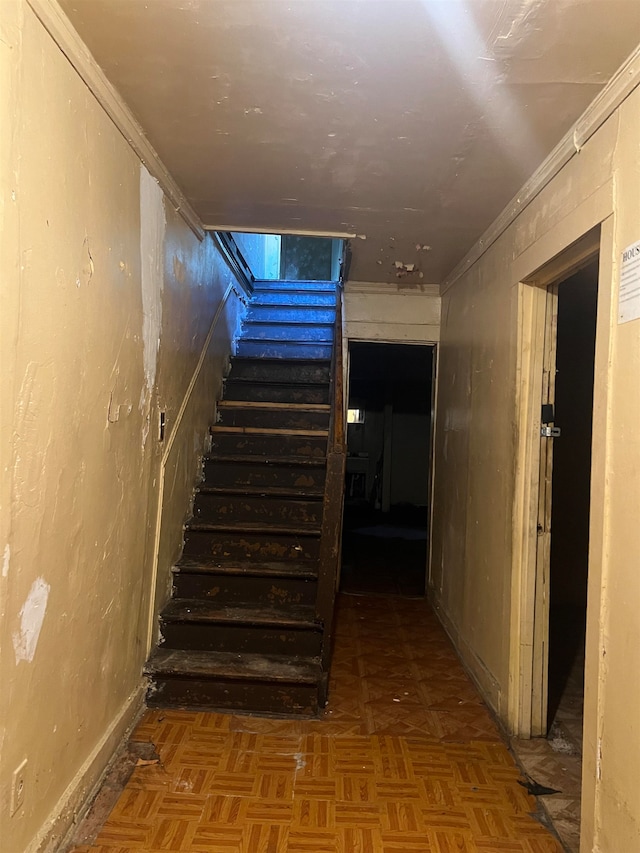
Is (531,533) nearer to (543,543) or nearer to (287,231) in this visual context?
(543,543)

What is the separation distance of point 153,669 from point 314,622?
743 millimetres

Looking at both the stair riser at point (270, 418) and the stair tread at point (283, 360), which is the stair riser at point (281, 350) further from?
the stair riser at point (270, 418)

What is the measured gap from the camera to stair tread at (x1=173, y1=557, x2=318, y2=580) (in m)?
2.79

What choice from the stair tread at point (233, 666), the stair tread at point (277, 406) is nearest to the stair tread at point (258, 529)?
the stair tread at point (233, 666)

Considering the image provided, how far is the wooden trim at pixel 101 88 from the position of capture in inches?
52.2

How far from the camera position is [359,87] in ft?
5.25

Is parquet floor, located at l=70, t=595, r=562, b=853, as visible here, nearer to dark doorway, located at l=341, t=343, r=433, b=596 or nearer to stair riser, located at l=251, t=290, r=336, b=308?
stair riser, located at l=251, t=290, r=336, b=308

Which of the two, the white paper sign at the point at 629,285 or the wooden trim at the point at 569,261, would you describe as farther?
the wooden trim at the point at 569,261

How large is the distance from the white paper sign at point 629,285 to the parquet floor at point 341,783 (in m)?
1.62

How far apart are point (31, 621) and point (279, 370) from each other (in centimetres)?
304

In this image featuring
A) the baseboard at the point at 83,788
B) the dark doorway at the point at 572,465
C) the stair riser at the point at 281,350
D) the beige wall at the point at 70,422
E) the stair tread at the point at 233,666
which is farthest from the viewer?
the stair riser at the point at 281,350

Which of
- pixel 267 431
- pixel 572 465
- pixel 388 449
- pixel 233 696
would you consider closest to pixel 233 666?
pixel 233 696

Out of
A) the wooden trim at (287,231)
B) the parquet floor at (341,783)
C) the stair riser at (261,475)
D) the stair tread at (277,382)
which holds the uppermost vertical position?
the wooden trim at (287,231)

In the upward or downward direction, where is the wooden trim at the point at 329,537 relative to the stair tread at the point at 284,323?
downward
